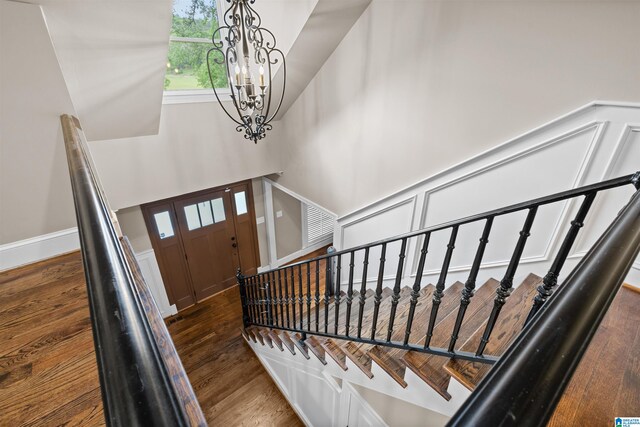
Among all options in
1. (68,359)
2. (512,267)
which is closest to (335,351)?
(512,267)

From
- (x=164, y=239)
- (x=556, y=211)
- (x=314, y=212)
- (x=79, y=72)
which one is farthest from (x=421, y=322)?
(x=314, y=212)

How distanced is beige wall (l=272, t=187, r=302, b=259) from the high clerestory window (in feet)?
7.31

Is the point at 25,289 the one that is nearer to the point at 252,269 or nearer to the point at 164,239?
the point at 164,239

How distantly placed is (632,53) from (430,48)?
1.11 metres

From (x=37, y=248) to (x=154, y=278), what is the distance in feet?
8.77

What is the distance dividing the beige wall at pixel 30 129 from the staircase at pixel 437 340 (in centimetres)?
202

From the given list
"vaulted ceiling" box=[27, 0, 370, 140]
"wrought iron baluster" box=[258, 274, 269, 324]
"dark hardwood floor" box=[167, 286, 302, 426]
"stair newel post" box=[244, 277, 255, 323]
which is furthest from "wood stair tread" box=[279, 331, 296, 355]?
"vaulted ceiling" box=[27, 0, 370, 140]

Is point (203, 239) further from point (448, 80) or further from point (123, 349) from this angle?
point (123, 349)

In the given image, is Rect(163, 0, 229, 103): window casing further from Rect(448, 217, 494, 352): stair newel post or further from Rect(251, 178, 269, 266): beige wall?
Rect(448, 217, 494, 352): stair newel post

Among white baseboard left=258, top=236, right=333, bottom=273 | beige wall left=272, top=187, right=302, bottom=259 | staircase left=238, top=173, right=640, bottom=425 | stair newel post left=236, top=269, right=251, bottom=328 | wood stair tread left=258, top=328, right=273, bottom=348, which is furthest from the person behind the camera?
white baseboard left=258, top=236, right=333, bottom=273

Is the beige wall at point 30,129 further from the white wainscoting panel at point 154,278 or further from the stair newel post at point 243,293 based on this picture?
the white wainscoting panel at point 154,278

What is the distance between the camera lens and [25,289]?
4.65 ft

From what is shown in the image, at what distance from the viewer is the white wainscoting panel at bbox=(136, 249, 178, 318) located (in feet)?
13.1

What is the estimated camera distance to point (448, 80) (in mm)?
2021
